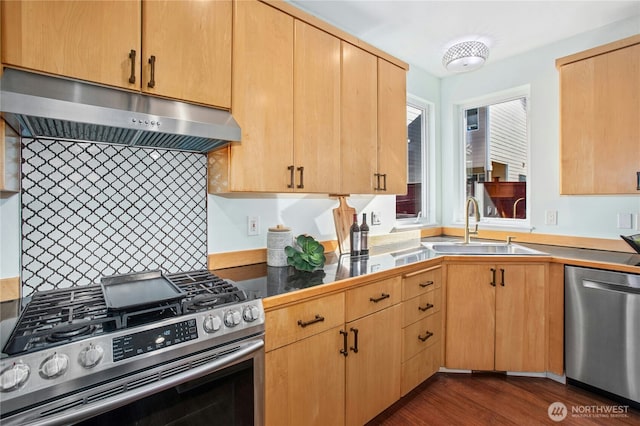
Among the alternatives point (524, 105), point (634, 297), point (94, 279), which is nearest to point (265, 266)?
point (94, 279)

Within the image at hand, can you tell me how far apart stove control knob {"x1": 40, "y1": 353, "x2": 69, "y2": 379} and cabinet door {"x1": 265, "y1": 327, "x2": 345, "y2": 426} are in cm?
67

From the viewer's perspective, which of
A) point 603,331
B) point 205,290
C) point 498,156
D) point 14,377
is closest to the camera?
point 14,377

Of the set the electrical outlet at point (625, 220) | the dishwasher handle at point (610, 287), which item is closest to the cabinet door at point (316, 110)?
the dishwasher handle at point (610, 287)

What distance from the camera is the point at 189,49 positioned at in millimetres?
1416

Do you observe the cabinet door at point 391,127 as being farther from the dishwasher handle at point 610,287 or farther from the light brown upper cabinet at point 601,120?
the dishwasher handle at point 610,287

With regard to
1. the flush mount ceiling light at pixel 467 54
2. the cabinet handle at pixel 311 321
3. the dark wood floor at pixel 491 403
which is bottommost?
the dark wood floor at pixel 491 403

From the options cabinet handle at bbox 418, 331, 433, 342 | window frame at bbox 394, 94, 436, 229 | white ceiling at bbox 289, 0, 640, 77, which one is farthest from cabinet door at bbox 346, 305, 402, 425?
white ceiling at bbox 289, 0, 640, 77

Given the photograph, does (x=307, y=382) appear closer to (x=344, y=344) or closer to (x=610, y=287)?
(x=344, y=344)

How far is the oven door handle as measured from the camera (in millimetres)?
871

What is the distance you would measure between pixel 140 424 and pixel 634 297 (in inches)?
98.5

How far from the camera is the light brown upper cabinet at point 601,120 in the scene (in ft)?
6.75

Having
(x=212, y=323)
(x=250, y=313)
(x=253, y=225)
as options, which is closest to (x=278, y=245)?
(x=253, y=225)

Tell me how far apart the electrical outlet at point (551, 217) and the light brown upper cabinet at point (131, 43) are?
8.84ft

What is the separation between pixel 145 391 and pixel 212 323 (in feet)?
0.88
